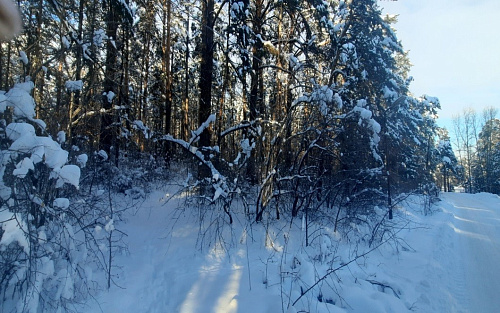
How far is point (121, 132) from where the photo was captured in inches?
306

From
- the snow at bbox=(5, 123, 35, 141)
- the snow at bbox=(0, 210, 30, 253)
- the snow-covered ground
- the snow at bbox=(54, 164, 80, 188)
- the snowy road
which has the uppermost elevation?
the snow at bbox=(5, 123, 35, 141)

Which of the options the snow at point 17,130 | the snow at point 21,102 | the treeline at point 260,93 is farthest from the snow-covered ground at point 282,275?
the snow at point 21,102

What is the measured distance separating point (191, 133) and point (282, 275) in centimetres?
344

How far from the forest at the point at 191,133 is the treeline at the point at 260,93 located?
0.15ft

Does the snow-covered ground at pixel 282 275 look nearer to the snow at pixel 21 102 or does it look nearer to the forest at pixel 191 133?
the forest at pixel 191 133

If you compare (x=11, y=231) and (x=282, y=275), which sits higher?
(x=11, y=231)

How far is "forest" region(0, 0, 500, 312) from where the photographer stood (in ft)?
8.05

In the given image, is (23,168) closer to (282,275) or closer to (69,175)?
(69,175)

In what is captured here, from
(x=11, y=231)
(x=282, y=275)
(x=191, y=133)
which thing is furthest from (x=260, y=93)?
(x=11, y=231)

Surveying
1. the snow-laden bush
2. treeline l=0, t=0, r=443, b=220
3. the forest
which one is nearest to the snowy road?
the forest

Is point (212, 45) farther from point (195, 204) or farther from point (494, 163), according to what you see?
point (494, 163)

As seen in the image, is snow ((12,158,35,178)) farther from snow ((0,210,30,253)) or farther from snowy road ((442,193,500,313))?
snowy road ((442,193,500,313))

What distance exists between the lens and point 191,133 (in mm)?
5875

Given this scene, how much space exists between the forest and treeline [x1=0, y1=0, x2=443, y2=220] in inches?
1.8
